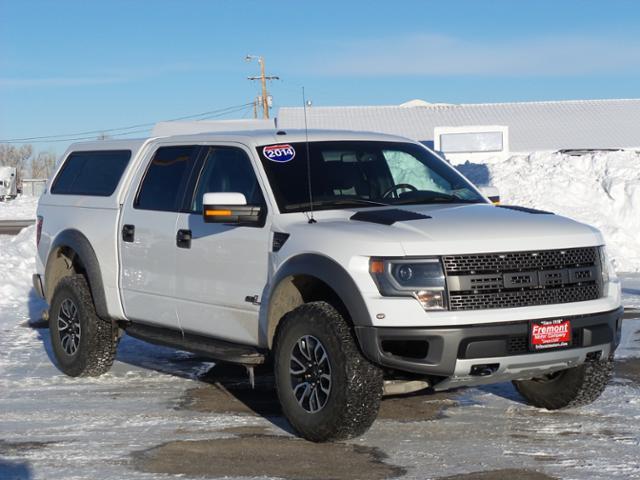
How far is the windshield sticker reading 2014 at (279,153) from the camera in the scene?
7242 millimetres

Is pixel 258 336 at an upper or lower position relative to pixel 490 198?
lower

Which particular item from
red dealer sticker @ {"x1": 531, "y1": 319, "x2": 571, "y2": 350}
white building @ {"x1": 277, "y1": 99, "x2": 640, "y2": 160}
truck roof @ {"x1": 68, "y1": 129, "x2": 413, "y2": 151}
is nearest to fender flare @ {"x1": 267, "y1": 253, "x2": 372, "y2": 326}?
red dealer sticker @ {"x1": 531, "y1": 319, "x2": 571, "y2": 350}

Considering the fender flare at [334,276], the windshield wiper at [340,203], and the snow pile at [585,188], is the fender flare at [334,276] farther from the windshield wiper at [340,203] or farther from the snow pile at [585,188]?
the snow pile at [585,188]

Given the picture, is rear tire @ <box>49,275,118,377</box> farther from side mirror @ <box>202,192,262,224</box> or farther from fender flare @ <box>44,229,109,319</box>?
side mirror @ <box>202,192,262,224</box>

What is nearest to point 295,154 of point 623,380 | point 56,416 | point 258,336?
point 258,336

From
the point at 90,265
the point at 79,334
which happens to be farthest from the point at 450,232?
the point at 79,334

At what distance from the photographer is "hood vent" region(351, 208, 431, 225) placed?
20.7ft

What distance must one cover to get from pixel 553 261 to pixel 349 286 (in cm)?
121

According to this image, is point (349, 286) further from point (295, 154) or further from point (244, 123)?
point (244, 123)

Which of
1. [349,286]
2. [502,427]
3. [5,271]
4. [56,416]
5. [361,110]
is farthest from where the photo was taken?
[361,110]

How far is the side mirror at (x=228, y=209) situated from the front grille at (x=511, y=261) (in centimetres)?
146

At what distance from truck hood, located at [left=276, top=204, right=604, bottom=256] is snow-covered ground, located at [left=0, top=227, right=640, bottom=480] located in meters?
1.15

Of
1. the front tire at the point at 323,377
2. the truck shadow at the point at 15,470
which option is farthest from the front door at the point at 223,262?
the truck shadow at the point at 15,470

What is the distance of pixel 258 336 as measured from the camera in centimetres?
697
